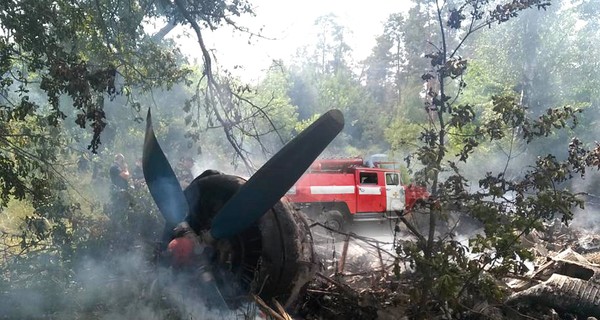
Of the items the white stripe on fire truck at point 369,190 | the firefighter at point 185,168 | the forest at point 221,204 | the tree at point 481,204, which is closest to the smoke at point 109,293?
the forest at point 221,204

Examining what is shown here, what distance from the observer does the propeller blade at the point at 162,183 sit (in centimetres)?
511

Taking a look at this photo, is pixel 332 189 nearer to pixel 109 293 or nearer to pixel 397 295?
pixel 109 293

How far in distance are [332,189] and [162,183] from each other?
867cm

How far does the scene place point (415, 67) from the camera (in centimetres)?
4612

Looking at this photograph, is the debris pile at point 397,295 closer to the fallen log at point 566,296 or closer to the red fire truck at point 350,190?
the fallen log at point 566,296

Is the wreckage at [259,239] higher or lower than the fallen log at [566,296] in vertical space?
higher

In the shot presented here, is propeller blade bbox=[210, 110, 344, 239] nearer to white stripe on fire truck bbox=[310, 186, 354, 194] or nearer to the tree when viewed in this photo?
the tree

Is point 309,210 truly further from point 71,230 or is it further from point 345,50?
point 345,50

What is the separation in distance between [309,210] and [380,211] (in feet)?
7.53

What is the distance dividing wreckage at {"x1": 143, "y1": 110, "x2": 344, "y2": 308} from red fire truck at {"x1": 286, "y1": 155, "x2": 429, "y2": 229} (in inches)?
323

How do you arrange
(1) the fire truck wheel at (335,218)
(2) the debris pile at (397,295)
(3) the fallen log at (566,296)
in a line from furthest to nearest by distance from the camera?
1. (1) the fire truck wheel at (335,218)
2. (3) the fallen log at (566,296)
3. (2) the debris pile at (397,295)

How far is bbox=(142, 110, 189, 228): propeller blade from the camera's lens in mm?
5105

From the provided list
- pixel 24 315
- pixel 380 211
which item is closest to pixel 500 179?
pixel 24 315

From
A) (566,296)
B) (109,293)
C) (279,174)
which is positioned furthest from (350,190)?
(279,174)
